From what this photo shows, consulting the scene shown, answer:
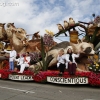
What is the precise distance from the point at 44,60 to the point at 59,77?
251 centimetres

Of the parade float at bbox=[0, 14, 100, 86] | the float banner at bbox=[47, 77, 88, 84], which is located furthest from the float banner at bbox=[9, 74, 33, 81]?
the float banner at bbox=[47, 77, 88, 84]

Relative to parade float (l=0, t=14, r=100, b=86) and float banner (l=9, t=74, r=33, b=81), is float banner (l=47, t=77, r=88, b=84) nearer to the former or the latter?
parade float (l=0, t=14, r=100, b=86)

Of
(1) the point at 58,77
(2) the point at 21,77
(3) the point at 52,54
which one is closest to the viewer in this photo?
(1) the point at 58,77

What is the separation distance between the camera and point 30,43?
60.7 ft

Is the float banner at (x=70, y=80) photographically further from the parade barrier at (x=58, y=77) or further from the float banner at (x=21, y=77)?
the float banner at (x=21, y=77)

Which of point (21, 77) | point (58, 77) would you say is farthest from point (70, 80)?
point (21, 77)

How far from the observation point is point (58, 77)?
9.53 meters

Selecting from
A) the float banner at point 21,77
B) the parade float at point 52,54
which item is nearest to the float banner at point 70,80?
the parade float at point 52,54

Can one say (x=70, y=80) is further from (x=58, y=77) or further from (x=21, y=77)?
(x=21, y=77)

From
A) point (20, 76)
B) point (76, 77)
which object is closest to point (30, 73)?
point (20, 76)

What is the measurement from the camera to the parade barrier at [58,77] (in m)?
8.81

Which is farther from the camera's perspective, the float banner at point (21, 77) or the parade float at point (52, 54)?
the float banner at point (21, 77)

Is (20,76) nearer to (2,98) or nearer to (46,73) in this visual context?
(46,73)

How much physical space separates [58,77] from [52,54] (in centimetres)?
345
